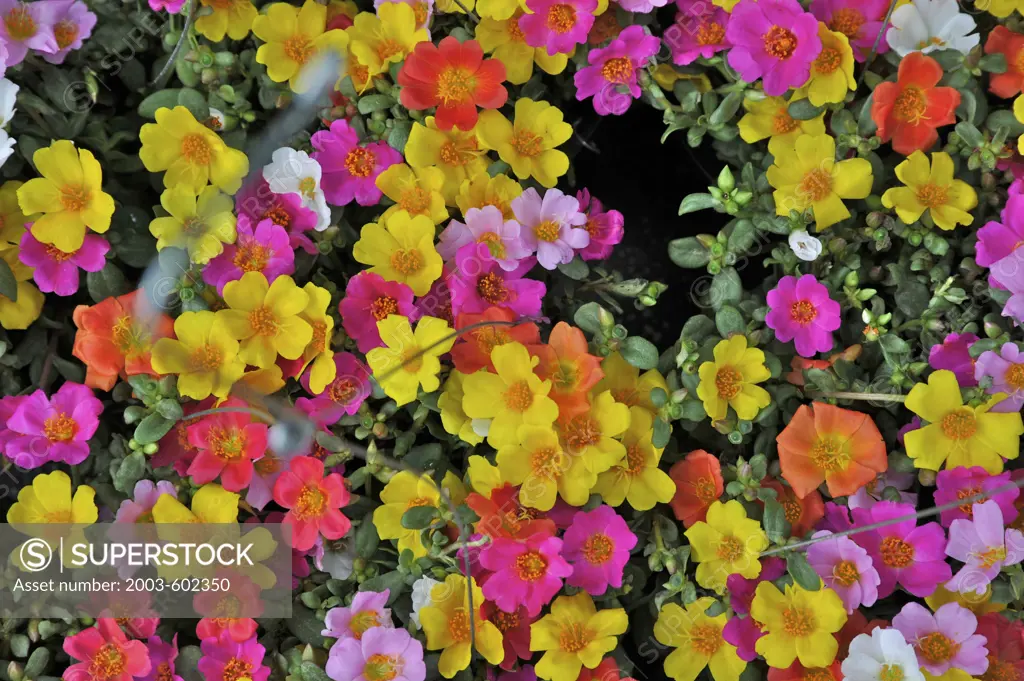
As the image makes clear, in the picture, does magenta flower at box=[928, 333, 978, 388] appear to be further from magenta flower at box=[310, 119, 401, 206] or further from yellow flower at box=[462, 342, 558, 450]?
magenta flower at box=[310, 119, 401, 206]

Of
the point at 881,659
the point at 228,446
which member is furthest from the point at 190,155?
the point at 881,659

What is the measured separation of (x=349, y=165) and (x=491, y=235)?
27 centimetres

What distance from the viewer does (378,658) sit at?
1294 millimetres

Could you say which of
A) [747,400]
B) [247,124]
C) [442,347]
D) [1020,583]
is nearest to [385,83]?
[247,124]

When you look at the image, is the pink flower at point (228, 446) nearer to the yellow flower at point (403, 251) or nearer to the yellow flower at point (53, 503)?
the yellow flower at point (53, 503)

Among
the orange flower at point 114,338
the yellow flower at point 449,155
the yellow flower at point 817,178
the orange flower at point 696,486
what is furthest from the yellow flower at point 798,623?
the orange flower at point 114,338

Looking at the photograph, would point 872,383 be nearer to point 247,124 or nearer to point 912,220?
point 912,220

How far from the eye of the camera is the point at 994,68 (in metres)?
1.42

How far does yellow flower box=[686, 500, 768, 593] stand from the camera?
1.32 m

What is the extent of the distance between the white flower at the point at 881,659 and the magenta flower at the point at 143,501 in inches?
40.8

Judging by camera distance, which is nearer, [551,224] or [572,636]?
[572,636]

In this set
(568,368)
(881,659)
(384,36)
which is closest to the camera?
(881,659)

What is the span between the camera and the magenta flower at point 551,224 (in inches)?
55.4

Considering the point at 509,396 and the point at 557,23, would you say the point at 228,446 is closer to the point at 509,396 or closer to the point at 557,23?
the point at 509,396
